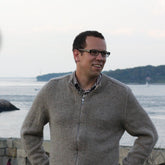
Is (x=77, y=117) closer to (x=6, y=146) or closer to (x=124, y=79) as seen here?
(x=6, y=146)

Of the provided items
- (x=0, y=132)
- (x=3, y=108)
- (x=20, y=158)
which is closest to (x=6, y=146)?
(x=20, y=158)

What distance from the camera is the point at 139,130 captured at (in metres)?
2.16

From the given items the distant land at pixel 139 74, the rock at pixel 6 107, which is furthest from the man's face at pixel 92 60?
the distant land at pixel 139 74

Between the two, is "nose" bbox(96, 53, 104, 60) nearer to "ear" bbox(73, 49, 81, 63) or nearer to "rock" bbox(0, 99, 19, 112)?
"ear" bbox(73, 49, 81, 63)

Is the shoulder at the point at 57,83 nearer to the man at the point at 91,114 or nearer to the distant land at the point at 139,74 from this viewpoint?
the man at the point at 91,114

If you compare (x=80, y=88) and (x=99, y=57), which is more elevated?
(x=99, y=57)

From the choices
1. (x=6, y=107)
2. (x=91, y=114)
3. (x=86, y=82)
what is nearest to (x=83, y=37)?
(x=86, y=82)

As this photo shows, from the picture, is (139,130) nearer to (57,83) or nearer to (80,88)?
(80,88)

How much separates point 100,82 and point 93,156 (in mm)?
390

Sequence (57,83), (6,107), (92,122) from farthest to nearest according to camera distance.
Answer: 1. (6,107)
2. (57,83)
3. (92,122)

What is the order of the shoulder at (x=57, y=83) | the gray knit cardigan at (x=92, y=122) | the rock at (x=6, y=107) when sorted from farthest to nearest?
1. the rock at (x=6, y=107)
2. the shoulder at (x=57, y=83)
3. the gray knit cardigan at (x=92, y=122)

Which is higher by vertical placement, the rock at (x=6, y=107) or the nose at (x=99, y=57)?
the nose at (x=99, y=57)

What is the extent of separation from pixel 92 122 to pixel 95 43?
41 centimetres

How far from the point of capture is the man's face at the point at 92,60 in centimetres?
210
